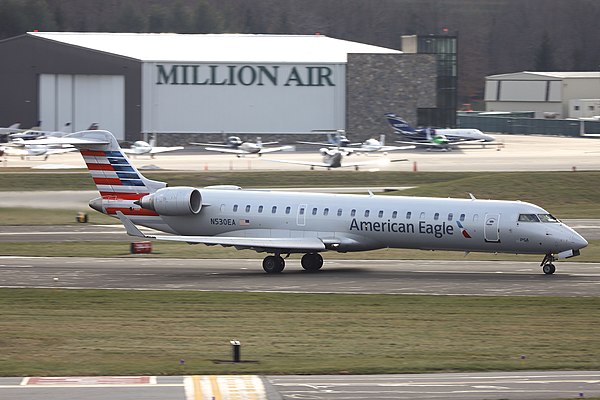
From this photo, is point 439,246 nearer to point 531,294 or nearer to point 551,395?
point 531,294

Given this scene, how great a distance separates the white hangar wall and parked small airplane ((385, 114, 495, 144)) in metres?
7.05

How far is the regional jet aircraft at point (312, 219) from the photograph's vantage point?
134 feet

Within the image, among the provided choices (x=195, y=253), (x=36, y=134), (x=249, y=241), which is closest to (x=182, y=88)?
(x=36, y=134)

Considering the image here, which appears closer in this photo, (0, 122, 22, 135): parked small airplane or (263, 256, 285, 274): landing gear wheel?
(263, 256, 285, 274): landing gear wheel

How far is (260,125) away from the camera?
121 metres

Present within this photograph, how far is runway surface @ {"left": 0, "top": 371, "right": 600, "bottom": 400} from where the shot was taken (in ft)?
69.5

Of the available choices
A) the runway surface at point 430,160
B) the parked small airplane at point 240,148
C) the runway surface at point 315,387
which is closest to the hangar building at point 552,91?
the runway surface at point 430,160

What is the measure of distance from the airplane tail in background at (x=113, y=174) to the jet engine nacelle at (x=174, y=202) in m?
0.98

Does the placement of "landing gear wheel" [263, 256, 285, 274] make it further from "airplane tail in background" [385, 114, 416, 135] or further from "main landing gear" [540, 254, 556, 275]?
"airplane tail in background" [385, 114, 416, 135]

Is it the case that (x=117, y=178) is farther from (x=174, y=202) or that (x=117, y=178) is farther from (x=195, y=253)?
(x=195, y=253)

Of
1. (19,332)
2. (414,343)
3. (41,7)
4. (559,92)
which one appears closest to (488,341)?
(414,343)

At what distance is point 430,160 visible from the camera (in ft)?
333

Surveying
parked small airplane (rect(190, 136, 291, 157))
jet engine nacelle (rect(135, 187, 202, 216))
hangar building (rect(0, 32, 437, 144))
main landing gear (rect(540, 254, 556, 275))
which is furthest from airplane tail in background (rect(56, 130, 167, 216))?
hangar building (rect(0, 32, 437, 144))

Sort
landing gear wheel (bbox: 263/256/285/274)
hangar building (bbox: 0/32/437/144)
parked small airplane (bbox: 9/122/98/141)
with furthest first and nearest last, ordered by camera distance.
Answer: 1. hangar building (bbox: 0/32/437/144)
2. parked small airplane (bbox: 9/122/98/141)
3. landing gear wheel (bbox: 263/256/285/274)
